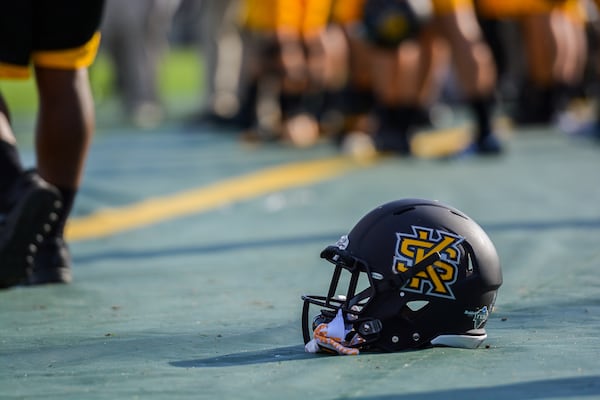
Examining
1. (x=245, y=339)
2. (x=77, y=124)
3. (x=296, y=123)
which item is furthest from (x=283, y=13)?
(x=245, y=339)

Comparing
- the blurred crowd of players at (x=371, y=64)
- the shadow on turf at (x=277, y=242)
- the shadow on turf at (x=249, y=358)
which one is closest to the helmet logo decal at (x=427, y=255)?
the shadow on turf at (x=249, y=358)

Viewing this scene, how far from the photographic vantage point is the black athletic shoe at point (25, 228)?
3697 millimetres

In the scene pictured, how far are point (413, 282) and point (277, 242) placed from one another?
2137 mm

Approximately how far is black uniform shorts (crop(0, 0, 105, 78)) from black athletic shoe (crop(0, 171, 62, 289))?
0.39 m

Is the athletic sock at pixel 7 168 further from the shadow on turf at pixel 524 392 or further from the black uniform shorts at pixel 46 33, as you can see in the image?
the shadow on turf at pixel 524 392

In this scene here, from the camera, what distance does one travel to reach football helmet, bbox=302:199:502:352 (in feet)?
9.50

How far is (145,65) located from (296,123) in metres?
2.78

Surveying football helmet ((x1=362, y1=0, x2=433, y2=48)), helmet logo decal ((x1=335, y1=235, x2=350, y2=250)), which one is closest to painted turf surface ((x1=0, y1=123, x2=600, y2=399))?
helmet logo decal ((x1=335, y1=235, x2=350, y2=250))

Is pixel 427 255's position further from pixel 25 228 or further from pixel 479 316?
pixel 25 228

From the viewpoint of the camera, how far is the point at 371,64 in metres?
8.62

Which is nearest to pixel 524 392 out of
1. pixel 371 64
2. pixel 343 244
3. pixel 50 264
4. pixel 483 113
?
pixel 343 244

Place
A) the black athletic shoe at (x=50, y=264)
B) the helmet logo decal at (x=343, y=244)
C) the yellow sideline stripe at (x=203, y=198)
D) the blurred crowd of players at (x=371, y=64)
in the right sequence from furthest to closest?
the blurred crowd of players at (x=371, y=64), the yellow sideline stripe at (x=203, y=198), the black athletic shoe at (x=50, y=264), the helmet logo decal at (x=343, y=244)

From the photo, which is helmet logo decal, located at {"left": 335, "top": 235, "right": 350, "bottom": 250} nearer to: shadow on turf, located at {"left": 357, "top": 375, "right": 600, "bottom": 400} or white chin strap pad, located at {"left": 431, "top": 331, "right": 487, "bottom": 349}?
white chin strap pad, located at {"left": 431, "top": 331, "right": 487, "bottom": 349}

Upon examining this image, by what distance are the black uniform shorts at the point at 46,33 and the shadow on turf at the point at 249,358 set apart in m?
1.38
